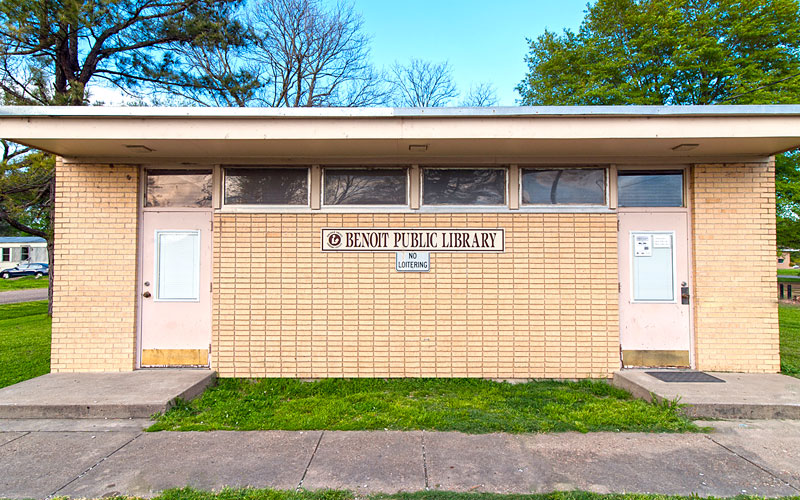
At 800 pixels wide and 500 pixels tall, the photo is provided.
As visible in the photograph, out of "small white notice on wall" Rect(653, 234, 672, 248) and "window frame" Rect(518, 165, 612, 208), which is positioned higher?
"window frame" Rect(518, 165, 612, 208)

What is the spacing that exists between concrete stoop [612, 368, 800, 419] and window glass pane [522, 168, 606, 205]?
7.55 ft

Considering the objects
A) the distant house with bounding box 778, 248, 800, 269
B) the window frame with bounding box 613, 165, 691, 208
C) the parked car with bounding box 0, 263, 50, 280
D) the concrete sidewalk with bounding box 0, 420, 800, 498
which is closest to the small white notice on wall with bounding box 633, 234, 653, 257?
the window frame with bounding box 613, 165, 691, 208

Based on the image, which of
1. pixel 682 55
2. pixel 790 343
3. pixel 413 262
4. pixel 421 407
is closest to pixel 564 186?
pixel 413 262

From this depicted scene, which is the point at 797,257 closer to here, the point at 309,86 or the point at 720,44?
the point at 720,44

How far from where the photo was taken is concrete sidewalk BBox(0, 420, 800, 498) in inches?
126

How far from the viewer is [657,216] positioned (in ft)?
18.9

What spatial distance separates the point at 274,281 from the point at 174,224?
1576mm

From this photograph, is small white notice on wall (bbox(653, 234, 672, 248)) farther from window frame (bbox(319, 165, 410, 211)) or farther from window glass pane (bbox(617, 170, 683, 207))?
window frame (bbox(319, 165, 410, 211))

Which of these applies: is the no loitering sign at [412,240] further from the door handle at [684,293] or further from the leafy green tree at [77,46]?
the leafy green tree at [77,46]

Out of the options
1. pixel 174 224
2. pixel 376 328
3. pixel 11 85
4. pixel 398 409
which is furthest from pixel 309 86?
pixel 398 409

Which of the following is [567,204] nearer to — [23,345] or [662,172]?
[662,172]

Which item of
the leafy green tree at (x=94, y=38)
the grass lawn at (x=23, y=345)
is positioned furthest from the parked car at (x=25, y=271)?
the leafy green tree at (x=94, y=38)

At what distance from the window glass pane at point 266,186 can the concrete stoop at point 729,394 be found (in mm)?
4703

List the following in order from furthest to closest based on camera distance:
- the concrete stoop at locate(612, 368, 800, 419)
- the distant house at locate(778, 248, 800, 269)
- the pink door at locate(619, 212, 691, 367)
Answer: the distant house at locate(778, 248, 800, 269), the pink door at locate(619, 212, 691, 367), the concrete stoop at locate(612, 368, 800, 419)
